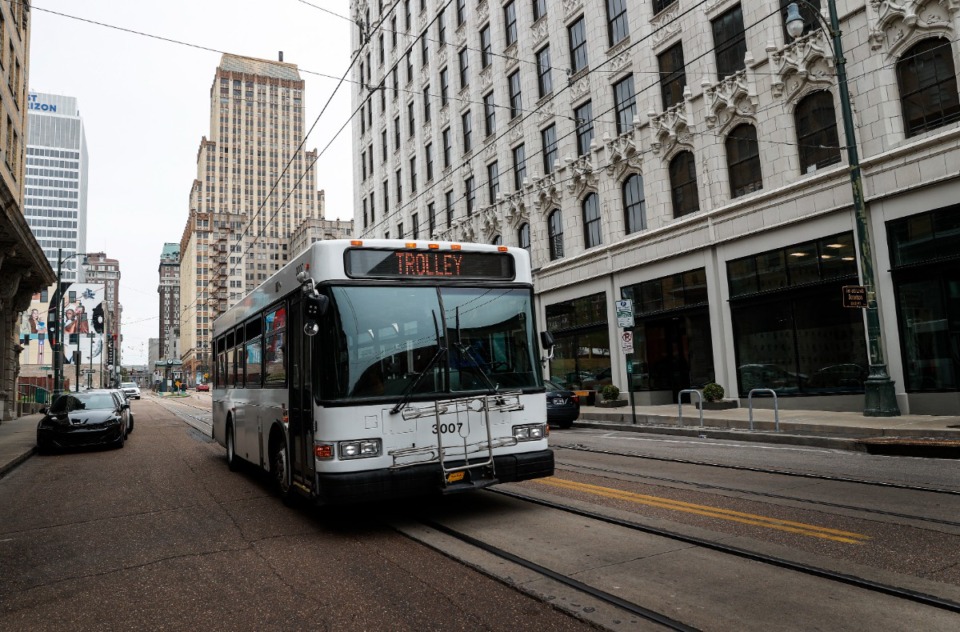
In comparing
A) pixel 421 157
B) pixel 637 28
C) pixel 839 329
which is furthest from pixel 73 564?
pixel 421 157

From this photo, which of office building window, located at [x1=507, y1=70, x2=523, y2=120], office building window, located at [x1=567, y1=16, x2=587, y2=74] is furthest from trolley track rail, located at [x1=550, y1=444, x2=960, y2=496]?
office building window, located at [x1=507, y1=70, x2=523, y2=120]

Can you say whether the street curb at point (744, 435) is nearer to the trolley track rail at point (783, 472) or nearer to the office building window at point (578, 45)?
the trolley track rail at point (783, 472)

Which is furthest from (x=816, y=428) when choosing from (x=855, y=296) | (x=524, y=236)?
(x=524, y=236)

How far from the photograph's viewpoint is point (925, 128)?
15336mm

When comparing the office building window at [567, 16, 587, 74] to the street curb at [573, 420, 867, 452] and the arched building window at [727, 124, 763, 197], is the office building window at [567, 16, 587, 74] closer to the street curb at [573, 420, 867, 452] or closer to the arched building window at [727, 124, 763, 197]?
the arched building window at [727, 124, 763, 197]

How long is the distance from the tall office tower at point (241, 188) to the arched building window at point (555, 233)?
5009 inches

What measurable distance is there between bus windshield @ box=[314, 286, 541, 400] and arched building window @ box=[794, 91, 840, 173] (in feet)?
45.2

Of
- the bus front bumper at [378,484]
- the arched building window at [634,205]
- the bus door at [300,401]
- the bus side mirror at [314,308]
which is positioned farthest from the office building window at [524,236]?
the bus side mirror at [314,308]

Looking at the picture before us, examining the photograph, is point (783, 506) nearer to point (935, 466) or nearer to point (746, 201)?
point (935, 466)

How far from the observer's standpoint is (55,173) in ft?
508

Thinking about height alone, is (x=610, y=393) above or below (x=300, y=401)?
below

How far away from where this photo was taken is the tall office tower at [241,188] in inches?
5886

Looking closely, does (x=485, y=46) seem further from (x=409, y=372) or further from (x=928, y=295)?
(x=409, y=372)

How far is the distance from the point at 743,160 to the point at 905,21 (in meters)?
5.25
